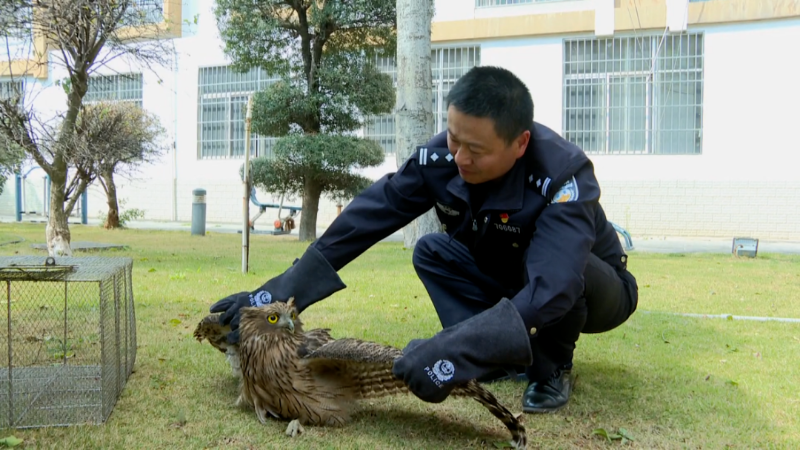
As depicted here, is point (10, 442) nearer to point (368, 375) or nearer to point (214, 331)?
point (214, 331)

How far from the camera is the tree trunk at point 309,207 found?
40.4ft

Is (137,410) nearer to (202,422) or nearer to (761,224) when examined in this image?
(202,422)

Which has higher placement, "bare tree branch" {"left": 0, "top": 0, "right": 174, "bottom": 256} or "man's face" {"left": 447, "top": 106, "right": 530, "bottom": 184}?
"bare tree branch" {"left": 0, "top": 0, "right": 174, "bottom": 256}

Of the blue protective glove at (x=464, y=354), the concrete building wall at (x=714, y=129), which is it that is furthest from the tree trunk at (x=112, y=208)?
the blue protective glove at (x=464, y=354)

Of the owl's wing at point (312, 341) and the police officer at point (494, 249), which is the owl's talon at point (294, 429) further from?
the police officer at point (494, 249)

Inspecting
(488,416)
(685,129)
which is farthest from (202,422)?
(685,129)

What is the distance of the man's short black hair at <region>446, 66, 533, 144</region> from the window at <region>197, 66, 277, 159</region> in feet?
56.8

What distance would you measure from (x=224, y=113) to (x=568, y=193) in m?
18.6

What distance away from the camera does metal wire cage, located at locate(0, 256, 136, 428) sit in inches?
98.0

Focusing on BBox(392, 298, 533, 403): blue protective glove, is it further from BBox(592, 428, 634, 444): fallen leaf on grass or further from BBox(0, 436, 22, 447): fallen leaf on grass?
BBox(0, 436, 22, 447): fallen leaf on grass

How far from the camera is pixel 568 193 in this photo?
2371mm

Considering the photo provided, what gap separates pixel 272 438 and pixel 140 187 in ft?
67.1

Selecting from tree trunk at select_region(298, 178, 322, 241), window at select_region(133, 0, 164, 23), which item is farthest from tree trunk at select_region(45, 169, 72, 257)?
tree trunk at select_region(298, 178, 322, 241)

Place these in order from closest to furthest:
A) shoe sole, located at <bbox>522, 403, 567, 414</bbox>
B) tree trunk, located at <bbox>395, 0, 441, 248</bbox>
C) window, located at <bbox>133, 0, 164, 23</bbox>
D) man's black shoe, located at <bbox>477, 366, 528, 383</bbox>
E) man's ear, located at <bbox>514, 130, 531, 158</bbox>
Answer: man's ear, located at <bbox>514, 130, 531, 158</bbox> < shoe sole, located at <bbox>522, 403, 567, 414</bbox> < man's black shoe, located at <bbox>477, 366, 528, 383</bbox> < window, located at <bbox>133, 0, 164, 23</bbox> < tree trunk, located at <bbox>395, 0, 441, 248</bbox>
